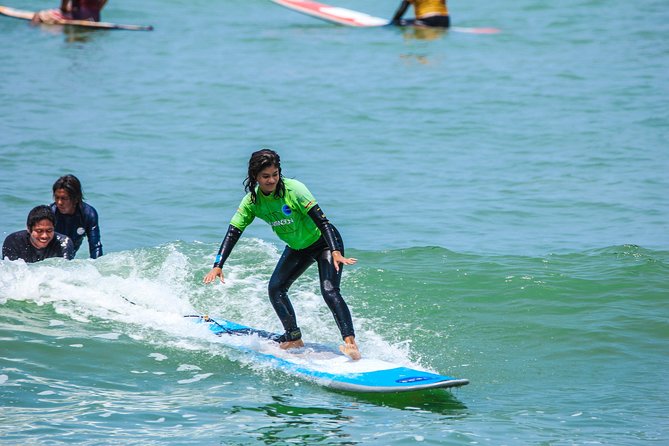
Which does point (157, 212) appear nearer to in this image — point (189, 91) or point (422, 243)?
point (422, 243)

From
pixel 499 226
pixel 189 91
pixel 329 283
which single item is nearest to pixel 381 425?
pixel 329 283

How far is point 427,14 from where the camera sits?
24.7 meters

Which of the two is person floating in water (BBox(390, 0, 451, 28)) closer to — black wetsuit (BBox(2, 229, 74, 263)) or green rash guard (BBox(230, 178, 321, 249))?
black wetsuit (BBox(2, 229, 74, 263))

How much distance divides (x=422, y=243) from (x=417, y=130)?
20.1ft

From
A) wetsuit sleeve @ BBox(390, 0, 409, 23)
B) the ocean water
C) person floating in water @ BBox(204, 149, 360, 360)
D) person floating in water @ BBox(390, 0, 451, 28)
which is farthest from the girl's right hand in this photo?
person floating in water @ BBox(390, 0, 451, 28)

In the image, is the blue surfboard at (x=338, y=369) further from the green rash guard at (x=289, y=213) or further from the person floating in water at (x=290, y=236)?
the green rash guard at (x=289, y=213)

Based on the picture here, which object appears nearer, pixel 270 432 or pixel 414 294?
pixel 270 432

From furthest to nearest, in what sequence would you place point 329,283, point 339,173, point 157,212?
point 339,173 → point 157,212 → point 329,283

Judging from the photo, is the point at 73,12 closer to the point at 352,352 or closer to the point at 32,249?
the point at 32,249

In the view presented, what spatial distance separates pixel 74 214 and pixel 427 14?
16494mm

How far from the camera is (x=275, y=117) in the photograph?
18938mm

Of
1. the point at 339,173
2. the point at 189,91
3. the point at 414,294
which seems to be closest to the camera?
the point at 414,294

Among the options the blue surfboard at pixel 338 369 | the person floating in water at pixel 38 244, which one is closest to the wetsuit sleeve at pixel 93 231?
the person floating in water at pixel 38 244

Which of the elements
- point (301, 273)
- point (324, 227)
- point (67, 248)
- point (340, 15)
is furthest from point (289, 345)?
point (340, 15)
